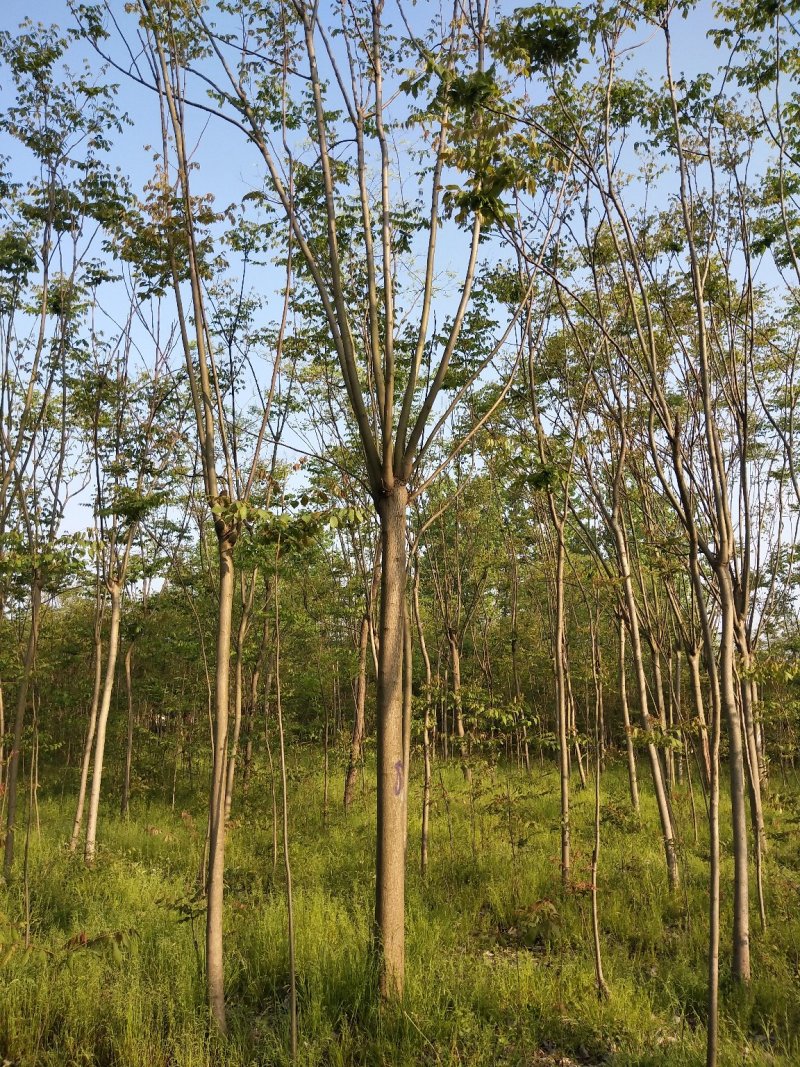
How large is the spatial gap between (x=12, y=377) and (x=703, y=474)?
8276mm

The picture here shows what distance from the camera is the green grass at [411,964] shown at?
12.5ft

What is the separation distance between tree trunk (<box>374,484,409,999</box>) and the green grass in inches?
13.4

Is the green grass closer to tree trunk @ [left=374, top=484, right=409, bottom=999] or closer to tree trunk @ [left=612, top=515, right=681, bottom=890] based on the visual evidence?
tree trunk @ [left=612, top=515, right=681, bottom=890]

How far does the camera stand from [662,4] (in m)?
4.24

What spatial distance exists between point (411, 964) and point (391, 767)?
1879mm

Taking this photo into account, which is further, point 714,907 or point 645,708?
point 645,708

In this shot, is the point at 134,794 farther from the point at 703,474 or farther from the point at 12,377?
the point at 703,474

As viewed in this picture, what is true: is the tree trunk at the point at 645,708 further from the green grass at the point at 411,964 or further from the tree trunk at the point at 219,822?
the tree trunk at the point at 219,822

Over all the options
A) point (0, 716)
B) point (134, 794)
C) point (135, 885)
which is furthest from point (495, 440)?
point (134, 794)

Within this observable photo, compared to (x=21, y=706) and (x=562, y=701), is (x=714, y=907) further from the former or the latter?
(x=21, y=706)

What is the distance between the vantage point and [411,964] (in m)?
4.79

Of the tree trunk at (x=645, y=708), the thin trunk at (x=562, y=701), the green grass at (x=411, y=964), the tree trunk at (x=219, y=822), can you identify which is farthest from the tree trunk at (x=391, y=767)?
the tree trunk at (x=645, y=708)

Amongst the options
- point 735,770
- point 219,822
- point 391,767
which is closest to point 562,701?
point 735,770

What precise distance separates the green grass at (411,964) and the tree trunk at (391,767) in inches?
13.4
